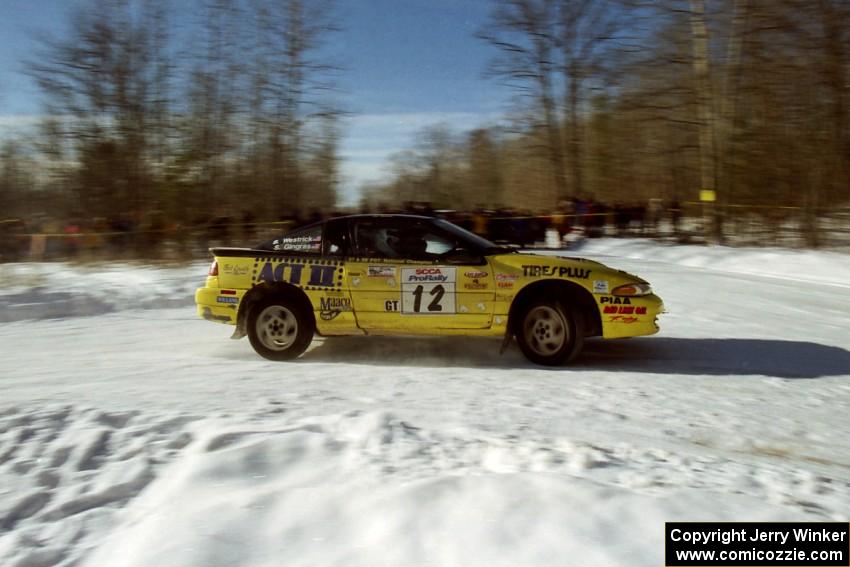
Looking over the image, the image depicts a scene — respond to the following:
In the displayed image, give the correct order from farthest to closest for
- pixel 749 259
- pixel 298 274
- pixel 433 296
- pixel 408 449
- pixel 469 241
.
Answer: pixel 749 259, pixel 298 274, pixel 469 241, pixel 433 296, pixel 408 449

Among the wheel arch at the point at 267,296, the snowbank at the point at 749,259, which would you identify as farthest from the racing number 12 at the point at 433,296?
the snowbank at the point at 749,259

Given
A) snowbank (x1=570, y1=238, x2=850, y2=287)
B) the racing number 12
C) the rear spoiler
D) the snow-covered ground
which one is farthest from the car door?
snowbank (x1=570, y1=238, x2=850, y2=287)

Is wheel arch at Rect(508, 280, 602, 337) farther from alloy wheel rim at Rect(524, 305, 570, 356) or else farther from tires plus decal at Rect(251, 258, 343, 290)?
tires plus decal at Rect(251, 258, 343, 290)

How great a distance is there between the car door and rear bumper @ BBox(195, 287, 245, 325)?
1.22m

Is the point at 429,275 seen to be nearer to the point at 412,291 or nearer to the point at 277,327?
the point at 412,291

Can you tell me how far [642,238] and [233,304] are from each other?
65.9 feet

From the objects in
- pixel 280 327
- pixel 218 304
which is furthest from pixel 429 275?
pixel 218 304

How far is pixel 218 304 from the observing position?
7.40 meters

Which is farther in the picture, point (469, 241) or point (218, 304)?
point (218, 304)

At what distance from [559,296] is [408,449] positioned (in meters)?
2.92

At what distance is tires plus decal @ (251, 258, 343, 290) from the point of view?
23.5 ft

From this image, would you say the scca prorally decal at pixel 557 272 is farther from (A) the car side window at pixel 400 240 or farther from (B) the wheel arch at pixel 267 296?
(B) the wheel arch at pixel 267 296

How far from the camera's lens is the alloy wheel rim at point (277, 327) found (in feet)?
23.8

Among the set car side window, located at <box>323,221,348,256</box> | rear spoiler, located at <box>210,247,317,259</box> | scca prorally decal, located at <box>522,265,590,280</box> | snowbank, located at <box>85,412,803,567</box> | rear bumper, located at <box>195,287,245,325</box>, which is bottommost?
snowbank, located at <box>85,412,803,567</box>
